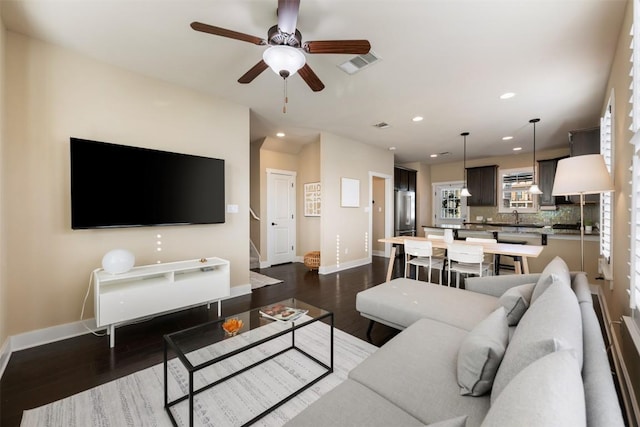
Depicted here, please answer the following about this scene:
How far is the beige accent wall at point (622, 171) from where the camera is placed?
6.14 feet

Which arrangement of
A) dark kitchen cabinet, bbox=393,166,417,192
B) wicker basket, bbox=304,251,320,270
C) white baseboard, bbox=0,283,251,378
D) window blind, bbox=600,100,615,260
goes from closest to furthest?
white baseboard, bbox=0,283,251,378, window blind, bbox=600,100,615,260, wicker basket, bbox=304,251,320,270, dark kitchen cabinet, bbox=393,166,417,192

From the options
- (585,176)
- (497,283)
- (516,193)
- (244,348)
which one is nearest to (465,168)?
(516,193)

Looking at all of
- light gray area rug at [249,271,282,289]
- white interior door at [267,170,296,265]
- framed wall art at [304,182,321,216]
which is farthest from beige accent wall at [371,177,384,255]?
light gray area rug at [249,271,282,289]

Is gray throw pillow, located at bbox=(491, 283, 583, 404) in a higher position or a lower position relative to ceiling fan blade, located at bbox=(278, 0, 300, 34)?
lower

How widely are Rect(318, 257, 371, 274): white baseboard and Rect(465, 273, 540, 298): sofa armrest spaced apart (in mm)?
2856

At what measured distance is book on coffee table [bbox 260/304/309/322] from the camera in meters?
2.07

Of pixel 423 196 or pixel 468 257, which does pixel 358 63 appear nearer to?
pixel 468 257

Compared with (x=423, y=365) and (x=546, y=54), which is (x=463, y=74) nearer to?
(x=546, y=54)

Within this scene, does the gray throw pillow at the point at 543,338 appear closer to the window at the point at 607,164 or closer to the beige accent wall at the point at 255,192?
the window at the point at 607,164

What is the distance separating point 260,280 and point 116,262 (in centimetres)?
238

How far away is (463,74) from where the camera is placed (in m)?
2.91

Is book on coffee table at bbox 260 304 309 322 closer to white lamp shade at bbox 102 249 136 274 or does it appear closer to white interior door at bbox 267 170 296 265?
white lamp shade at bbox 102 249 136 274

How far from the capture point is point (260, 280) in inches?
181

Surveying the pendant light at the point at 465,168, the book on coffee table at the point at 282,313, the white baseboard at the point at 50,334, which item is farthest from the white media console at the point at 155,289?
the pendant light at the point at 465,168
